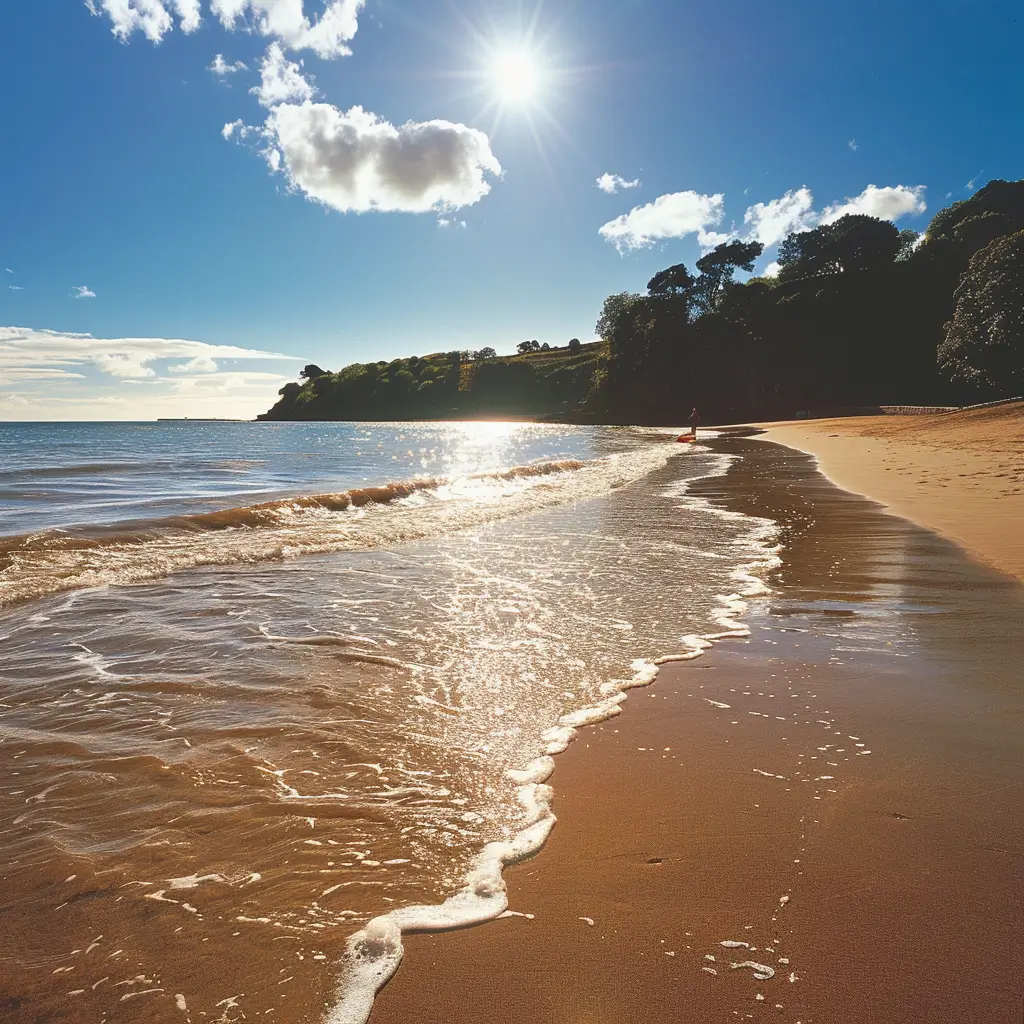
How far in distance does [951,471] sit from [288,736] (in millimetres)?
16748

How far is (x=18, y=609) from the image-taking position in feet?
19.6

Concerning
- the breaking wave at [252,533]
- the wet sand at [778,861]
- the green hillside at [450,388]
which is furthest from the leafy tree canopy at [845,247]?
the wet sand at [778,861]

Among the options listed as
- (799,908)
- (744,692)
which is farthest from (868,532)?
Result: (799,908)

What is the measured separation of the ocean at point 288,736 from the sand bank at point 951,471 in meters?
2.92

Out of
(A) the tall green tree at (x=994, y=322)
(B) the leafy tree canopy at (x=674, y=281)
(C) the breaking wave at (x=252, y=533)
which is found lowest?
(C) the breaking wave at (x=252, y=533)

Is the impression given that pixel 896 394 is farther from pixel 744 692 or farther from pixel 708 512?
pixel 744 692

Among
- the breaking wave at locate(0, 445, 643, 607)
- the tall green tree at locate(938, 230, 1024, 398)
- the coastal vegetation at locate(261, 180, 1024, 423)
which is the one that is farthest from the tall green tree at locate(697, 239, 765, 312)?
the breaking wave at locate(0, 445, 643, 607)

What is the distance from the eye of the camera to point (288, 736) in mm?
3322

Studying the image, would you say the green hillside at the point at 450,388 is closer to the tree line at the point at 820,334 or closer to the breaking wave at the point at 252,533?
the tree line at the point at 820,334

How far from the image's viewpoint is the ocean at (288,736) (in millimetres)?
1919

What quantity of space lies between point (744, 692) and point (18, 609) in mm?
6727

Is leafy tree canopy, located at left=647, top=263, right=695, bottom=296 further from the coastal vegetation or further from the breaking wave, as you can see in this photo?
the breaking wave

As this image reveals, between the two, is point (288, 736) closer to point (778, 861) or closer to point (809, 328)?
point (778, 861)

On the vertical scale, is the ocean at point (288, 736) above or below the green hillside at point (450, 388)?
below
